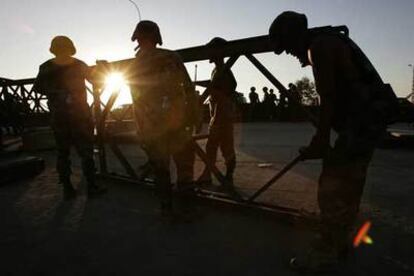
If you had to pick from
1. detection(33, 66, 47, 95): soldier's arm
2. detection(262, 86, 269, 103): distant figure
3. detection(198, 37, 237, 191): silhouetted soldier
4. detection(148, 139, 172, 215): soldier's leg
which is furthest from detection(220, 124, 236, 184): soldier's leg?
detection(262, 86, 269, 103): distant figure

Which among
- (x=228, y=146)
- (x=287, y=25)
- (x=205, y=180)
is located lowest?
(x=205, y=180)

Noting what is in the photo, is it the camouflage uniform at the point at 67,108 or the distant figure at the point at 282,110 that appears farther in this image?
the distant figure at the point at 282,110

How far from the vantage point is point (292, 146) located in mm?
8984

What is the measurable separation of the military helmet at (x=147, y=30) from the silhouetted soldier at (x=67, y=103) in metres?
1.51

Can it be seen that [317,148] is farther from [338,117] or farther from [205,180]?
[205,180]

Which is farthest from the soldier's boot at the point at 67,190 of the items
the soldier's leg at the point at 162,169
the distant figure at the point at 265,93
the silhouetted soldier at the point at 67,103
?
the distant figure at the point at 265,93

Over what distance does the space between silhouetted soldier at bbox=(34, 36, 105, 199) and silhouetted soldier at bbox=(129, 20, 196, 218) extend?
1.37 metres

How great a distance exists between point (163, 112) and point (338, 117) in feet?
5.31

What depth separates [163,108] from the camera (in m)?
3.43

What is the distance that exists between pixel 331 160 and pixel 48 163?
655 cm

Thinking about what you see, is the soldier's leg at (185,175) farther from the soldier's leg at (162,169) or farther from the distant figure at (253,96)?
the distant figure at (253,96)

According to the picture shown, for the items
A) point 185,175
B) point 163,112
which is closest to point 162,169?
point 185,175

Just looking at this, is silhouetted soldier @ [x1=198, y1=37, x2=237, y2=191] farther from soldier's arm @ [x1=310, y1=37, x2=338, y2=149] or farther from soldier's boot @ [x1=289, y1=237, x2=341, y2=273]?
soldier's arm @ [x1=310, y1=37, x2=338, y2=149]

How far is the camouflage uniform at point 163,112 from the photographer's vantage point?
341 centimetres
